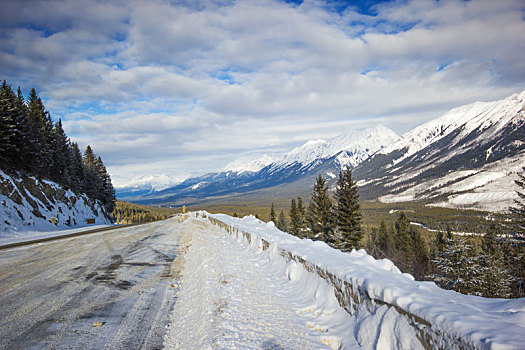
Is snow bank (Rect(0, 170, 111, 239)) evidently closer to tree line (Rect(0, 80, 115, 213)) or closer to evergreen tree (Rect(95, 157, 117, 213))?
tree line (Rect(0, 80, 115, 213))

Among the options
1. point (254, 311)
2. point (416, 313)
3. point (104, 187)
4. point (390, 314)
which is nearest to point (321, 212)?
point (254, 311)

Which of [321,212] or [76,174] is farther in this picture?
[76,174]

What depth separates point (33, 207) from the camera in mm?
28172

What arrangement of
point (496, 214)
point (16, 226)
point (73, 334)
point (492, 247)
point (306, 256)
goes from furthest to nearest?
point (496, 214)
point (492, 247)
point (16, 226)
point (306, 256)
point (73, 334)

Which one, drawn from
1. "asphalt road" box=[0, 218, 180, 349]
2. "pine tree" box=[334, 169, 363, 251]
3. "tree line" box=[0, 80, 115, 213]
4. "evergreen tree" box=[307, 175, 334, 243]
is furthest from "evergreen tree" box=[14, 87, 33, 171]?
"pine tree" box=[334, 169, 363, 251]

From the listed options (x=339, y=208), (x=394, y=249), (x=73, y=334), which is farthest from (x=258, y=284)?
(x=394, y=249)

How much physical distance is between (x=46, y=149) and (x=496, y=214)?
239 m

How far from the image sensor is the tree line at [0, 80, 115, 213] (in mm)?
29734

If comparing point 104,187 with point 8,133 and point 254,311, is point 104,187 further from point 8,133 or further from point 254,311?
point 254,311

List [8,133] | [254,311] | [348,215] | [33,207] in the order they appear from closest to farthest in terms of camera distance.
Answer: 1. [254,311]
2. [33,207]
3. [8,133]
4. [348,215]

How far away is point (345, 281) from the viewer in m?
4.73

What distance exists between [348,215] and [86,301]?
3296cm

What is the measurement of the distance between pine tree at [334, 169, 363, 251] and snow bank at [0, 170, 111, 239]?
3137 cm

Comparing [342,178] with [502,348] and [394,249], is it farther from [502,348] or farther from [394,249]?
[502,348]
